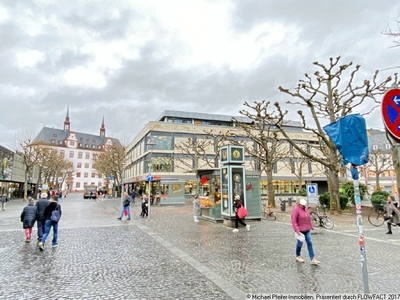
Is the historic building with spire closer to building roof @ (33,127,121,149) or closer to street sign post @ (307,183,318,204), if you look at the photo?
building roof @ (33,127,121,149)

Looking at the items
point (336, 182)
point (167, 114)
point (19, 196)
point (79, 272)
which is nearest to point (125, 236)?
point (79, 272)

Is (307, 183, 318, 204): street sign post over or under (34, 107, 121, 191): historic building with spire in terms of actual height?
under

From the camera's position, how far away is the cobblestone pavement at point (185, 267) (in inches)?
207

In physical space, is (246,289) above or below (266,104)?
below

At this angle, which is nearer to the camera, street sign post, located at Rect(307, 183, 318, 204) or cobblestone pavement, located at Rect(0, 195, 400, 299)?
cobblestone pavement, located at Rect(0, 195, 400, 299)

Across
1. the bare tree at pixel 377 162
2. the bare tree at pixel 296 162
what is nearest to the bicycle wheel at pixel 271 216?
the bare tree at pixel 377 162

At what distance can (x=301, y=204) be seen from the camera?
7281mm

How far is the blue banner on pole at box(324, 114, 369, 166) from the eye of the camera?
407cm

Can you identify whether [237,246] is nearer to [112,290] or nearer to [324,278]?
[324,278]

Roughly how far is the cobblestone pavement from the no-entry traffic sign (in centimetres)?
355

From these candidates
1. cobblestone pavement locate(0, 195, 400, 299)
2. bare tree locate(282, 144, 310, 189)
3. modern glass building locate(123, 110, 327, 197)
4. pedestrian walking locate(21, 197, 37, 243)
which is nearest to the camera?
cobblestone pavement locate(0, 195, 400, 299)

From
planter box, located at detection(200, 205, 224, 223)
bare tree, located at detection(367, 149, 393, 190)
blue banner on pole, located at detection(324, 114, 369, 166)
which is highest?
bare tree, located at detection(367, 149, 393, 190)

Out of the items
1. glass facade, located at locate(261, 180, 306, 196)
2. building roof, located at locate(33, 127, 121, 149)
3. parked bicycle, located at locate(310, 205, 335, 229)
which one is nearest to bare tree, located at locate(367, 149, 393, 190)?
glass facade, located at locate(261, 180, 306, 196)

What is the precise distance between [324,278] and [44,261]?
23.0 feet
